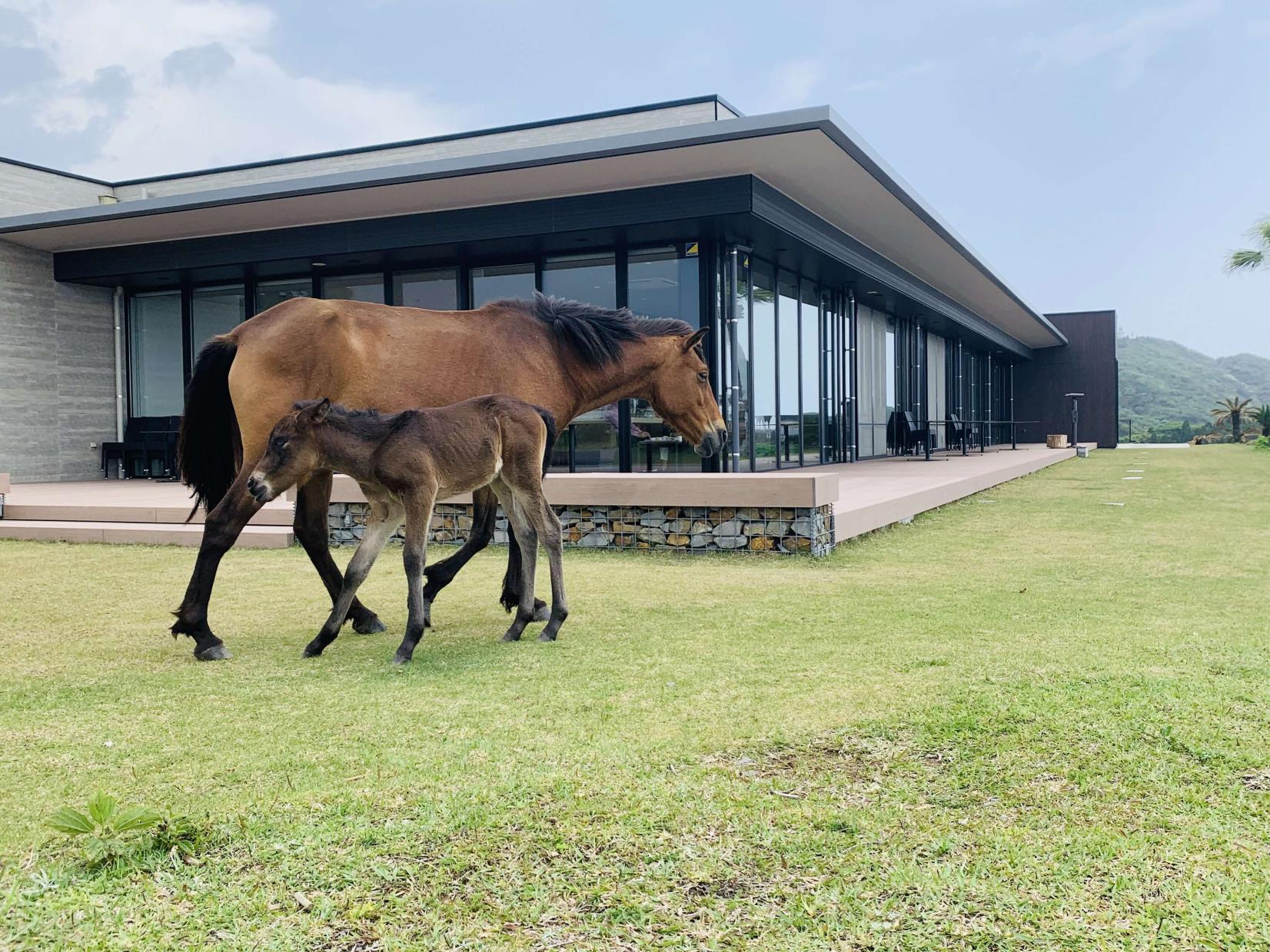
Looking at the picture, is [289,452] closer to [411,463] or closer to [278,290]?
[411,463]

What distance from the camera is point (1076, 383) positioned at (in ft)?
115

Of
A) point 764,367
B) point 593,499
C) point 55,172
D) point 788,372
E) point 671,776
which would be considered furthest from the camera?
point 55,172

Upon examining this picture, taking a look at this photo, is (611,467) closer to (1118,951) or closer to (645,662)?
(645,662)

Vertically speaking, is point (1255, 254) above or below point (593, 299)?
above

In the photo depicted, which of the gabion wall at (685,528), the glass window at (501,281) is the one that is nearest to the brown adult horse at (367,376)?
the gabion wall at (685,528)

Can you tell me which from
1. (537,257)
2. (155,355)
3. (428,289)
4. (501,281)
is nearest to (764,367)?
(537,257)

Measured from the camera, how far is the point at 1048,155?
283ft

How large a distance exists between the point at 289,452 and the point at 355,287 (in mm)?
10786

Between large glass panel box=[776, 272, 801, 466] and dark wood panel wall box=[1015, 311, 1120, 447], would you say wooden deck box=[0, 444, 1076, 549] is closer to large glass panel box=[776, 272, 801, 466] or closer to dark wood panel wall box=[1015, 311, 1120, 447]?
large glass panel box=[776, 272, 801, 466]

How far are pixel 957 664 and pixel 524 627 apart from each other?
1.96 meters

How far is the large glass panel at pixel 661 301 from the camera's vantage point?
11.9 meters

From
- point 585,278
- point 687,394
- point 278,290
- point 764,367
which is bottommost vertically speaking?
point 687,394

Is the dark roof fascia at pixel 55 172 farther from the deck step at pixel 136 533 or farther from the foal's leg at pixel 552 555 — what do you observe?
the foal's leg at pixel 552 555

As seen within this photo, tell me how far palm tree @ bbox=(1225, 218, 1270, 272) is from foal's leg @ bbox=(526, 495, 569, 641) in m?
Answer: 38.8
